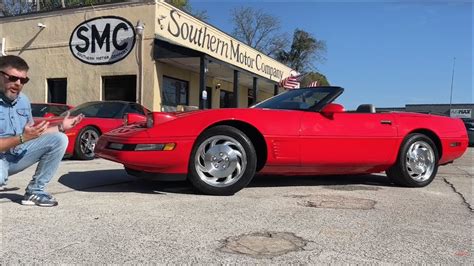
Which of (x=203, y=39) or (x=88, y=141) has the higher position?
(x=203, y=39)

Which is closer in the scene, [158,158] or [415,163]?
[158,158]

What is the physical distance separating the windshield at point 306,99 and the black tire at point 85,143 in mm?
4085

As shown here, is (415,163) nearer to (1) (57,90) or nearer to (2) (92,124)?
(2) (92,124)

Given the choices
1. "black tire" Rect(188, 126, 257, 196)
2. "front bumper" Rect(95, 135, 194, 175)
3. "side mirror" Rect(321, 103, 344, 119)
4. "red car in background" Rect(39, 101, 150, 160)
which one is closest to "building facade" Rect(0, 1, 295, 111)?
"red car in background" Rect(39, 101, 150, 160)

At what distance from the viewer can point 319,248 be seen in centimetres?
322

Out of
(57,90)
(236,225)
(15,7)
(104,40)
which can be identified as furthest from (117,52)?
(15,7)

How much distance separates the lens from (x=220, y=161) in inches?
193

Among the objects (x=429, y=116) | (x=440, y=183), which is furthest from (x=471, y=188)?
(x=429, y=116)

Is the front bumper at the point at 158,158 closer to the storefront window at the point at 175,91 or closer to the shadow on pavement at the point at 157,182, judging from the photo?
the shadow on pavement at the point at 157,182

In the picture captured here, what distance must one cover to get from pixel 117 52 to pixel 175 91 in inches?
97.5

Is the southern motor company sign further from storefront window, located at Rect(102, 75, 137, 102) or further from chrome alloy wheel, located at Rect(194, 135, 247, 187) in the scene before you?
chrome alloy wheel, located at Rect(194, 135, 247, 187)

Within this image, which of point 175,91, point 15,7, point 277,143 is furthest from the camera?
point 15,7

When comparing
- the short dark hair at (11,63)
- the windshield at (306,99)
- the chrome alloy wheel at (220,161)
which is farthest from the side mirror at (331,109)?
the short dark hair at (11,63)

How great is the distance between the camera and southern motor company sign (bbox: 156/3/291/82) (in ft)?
50.9
